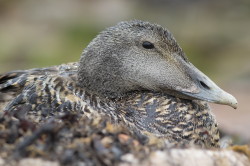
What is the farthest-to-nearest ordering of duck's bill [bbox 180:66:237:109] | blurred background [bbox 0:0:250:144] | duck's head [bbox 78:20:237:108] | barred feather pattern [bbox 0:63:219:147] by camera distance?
blurred background [bbox 0:0:250:144]
duck's head [bbox 78:20:237:108]
duck's bill [bbox 180:66:237:109]
barred feather pattern [bbox 0:63:219:147]

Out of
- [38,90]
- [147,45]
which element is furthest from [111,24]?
[38,90]

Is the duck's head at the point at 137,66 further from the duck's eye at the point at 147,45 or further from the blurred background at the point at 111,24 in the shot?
the blurred background at the point at 111,24

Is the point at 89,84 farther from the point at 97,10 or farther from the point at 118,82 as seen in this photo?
the point at 97,10

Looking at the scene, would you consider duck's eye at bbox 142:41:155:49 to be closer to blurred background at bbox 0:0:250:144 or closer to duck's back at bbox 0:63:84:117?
duck's back at bbox 0:63:84:117

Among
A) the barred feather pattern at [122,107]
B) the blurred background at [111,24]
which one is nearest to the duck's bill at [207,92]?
Answer: the barred feather pattern at [122,107]

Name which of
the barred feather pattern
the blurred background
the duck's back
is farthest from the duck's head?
the blurred background

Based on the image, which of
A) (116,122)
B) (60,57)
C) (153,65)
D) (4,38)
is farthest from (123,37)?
(4,38)

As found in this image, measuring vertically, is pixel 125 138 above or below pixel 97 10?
below
